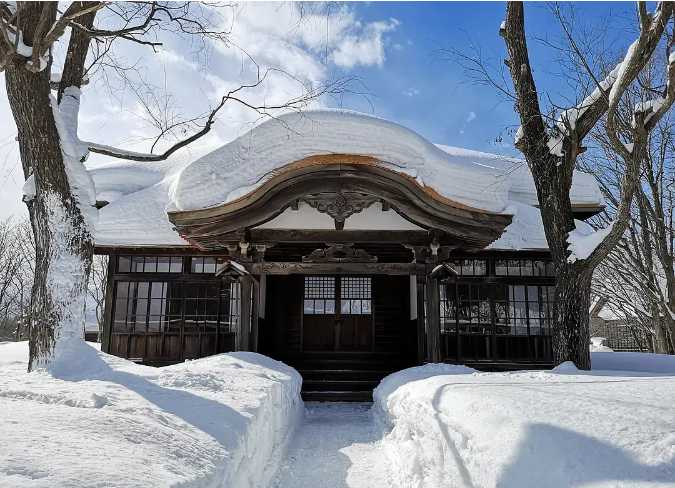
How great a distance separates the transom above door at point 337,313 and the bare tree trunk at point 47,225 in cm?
793

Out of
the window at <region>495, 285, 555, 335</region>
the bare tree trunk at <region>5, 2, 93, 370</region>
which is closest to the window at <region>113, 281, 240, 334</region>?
the bare tree trunk at <region>5, 2, 93, 370</region>

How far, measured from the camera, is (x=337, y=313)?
12.8 metres

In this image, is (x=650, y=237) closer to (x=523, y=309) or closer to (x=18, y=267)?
(x=523, y=309)

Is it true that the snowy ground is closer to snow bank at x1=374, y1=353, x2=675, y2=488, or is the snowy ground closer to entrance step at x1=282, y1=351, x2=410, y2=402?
snow bank at x1=374, y1=353, x2=675, y2=488

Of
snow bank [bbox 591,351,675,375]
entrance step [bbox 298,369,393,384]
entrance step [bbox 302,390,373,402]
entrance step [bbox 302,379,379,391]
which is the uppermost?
snow bank [bbox 591,351,675,375]

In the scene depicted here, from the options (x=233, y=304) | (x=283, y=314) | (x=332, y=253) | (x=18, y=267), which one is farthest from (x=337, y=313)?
(x=18, y=267)

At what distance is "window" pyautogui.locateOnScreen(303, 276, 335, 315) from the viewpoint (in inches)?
517

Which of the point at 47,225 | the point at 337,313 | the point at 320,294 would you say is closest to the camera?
the point at 47,225

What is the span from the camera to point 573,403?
3090mm

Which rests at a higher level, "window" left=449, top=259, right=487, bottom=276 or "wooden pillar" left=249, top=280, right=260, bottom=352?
"window" left=449, top=259, right=487, bottom=276

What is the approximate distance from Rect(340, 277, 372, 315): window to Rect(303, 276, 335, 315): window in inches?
11.9

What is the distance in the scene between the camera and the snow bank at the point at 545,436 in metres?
2.25

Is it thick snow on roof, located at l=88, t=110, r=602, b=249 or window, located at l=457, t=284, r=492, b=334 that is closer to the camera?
thick snow on roof, located at l=88, t=110, r=602, b=249

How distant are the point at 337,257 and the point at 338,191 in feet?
5.69
